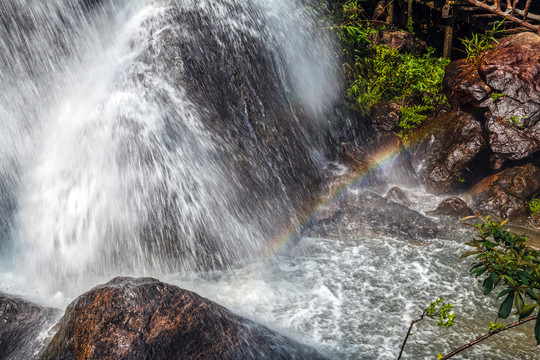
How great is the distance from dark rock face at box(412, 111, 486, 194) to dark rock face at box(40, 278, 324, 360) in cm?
588

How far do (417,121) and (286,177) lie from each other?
349 cm

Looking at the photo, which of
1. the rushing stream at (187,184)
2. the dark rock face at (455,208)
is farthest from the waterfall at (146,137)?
the dark rock face at (455,208)

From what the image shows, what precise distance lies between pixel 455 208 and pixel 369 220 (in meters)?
1.60

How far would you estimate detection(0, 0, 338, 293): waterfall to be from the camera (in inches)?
224

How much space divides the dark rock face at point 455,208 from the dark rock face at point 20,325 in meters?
6.23

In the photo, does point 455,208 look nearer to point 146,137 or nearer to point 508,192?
point 508,192

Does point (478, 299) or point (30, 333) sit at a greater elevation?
point (30, 333)

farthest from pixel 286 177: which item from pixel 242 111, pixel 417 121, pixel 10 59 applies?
pixel 10 59

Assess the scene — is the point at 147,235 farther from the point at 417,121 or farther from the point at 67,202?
the point at 417,121

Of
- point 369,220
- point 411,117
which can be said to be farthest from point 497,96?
point 369,220

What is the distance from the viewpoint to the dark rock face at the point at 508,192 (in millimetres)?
7086

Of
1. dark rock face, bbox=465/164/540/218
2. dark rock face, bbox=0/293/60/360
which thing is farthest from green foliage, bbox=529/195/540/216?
dark rock face, bbox=0/293/60/360

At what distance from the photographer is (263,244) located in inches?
244

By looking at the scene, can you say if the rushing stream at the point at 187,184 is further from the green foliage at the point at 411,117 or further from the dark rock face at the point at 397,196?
the green foliage at the point at 411,117
